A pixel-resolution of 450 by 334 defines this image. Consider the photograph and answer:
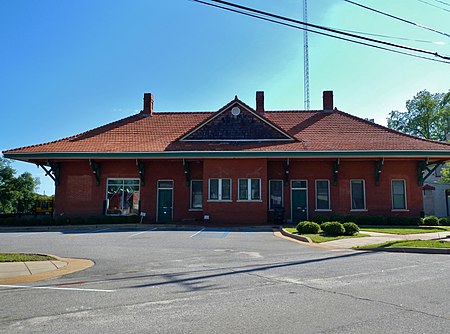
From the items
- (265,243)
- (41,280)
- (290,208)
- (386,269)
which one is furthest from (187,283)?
(290,208)

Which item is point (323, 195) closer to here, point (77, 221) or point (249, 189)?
point (249, 189)

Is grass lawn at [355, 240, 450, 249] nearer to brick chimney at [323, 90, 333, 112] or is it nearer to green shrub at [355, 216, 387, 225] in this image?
green shrub at [355, 216, 387, 225]

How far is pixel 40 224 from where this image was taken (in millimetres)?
21812

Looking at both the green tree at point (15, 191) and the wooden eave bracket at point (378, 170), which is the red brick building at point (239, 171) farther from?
the green tree at point (15, 191)

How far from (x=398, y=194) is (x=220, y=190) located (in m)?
10.9

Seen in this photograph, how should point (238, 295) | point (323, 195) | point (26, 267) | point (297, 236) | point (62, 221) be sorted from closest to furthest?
1. point (238, 295)
2. point (26, 267)
3. point (297, 236)
4. point (62, 221)
5. point (323, 195)

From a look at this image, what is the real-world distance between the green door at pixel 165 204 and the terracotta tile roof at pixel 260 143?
2.97 metres

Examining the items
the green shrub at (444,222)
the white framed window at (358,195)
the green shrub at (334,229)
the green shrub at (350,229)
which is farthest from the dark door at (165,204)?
the green shrub at (444,222)

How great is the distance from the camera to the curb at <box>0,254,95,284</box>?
8.18 meters

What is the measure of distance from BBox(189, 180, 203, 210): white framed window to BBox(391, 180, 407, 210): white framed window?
11.8 m

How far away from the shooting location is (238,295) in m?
6.55

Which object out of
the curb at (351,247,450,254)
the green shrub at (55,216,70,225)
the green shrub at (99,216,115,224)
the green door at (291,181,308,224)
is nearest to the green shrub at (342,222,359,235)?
the curb at (351,247,450,254)

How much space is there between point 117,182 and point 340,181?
45.8ft

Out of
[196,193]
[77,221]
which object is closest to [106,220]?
[77,221]
